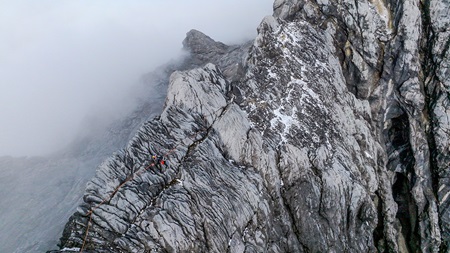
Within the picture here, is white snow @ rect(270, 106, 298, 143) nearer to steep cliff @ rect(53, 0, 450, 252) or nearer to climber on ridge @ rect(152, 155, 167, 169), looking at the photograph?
steep cliff @ rect(53, 0, 450, 252)

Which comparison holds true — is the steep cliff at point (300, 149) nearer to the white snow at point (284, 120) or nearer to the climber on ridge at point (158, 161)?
the white snow at point (284, 120)

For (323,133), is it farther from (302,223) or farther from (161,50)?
(161,50)

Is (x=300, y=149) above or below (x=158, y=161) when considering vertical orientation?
above

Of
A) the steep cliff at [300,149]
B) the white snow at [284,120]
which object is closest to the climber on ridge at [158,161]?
the steep cliff at [300,149]

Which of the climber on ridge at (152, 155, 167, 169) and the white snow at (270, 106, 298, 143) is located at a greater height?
the white snow at (270, 106, 298, 143)

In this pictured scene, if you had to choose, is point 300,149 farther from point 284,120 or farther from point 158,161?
point 158,161

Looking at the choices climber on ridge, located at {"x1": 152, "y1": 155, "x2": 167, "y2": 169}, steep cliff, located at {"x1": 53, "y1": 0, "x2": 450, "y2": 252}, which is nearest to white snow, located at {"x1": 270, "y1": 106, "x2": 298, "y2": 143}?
steep cliff, located at {"x1": 53, "y1": 0, "x2": 450, "y2": 252}

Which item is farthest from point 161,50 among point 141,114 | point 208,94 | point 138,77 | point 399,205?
point 399,205

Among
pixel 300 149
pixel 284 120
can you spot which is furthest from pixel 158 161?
pixel 300 149
